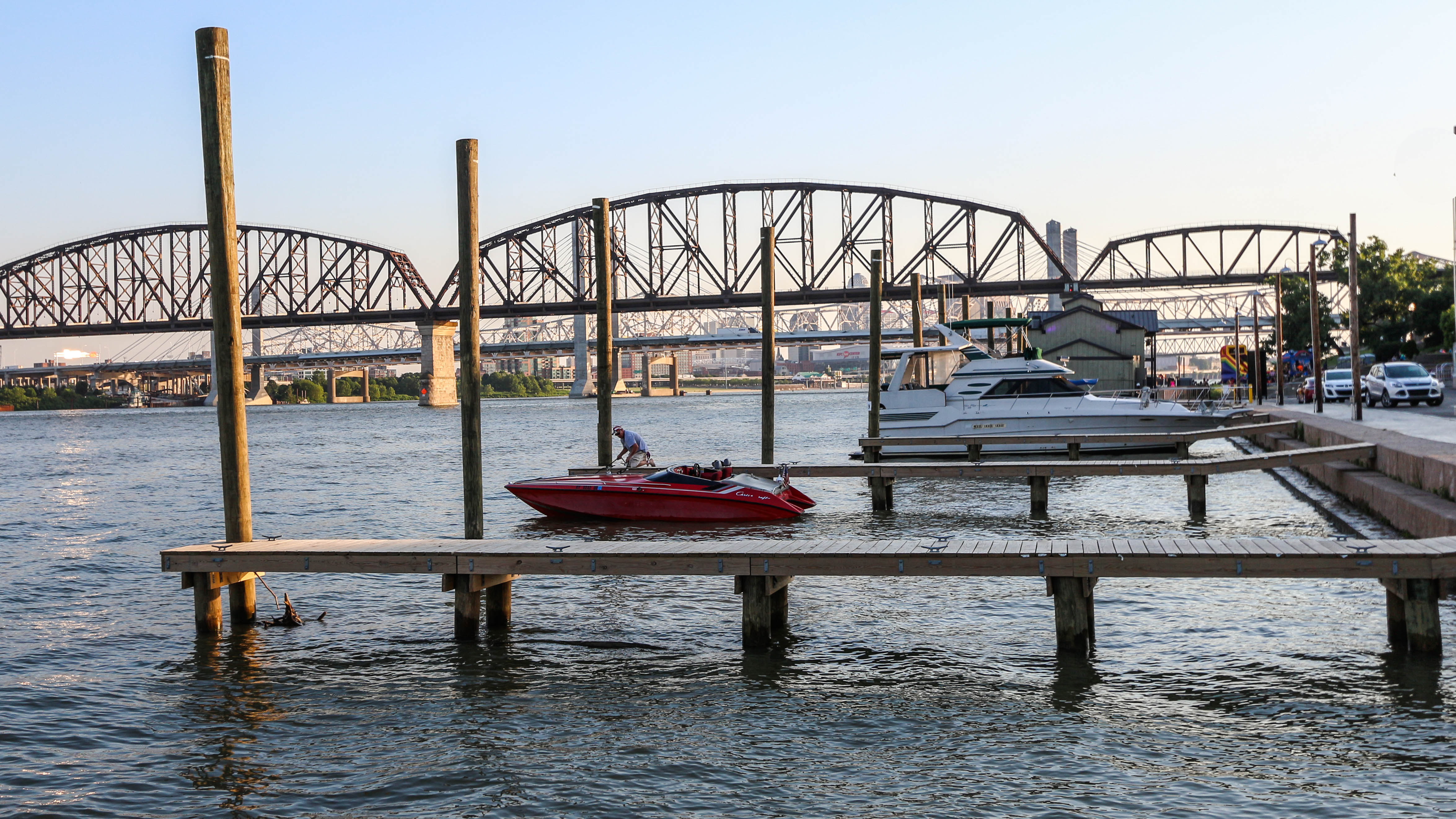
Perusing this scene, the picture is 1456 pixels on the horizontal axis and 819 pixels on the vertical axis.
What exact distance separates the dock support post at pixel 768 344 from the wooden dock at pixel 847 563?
1815cm

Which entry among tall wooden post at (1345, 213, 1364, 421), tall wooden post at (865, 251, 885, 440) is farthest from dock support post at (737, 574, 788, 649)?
tall wooden post at (1345, 213, 1364, 421)

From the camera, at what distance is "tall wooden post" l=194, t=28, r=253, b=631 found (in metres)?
13.9

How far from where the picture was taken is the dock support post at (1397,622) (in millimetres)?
12633

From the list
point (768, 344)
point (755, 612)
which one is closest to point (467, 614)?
point (755, 612)

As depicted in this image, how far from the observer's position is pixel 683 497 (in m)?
23.2

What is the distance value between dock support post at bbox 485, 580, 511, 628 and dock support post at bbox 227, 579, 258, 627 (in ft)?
9.43

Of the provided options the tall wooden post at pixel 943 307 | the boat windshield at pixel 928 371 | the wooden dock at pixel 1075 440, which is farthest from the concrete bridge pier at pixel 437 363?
the wooden dock at pixel 1075 440

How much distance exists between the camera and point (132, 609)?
→ 17.4 metres

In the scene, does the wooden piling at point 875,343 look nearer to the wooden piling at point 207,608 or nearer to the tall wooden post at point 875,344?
the tall wooden post at point 875,344

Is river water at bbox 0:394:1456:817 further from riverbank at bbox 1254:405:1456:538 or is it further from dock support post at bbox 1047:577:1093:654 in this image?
riverbank at bbox 1254:405:1456:538

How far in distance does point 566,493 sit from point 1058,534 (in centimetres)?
956

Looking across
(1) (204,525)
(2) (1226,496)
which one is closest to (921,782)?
(2) (1226,496)

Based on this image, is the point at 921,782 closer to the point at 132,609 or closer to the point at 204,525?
the point at 132,609

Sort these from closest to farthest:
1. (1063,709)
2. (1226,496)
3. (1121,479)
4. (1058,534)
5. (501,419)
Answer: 1. (1063,709)
2. (1058,534)
3. (1226,496)
4. (1121,479)
5. (501,419)
